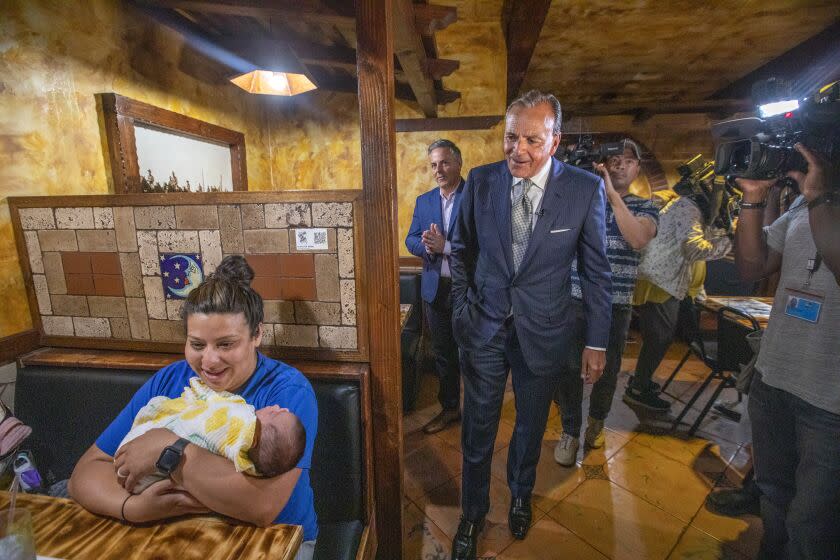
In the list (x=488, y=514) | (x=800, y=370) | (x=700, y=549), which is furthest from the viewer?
(x=488, y=514)

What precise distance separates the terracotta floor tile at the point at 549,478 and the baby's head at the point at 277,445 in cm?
174

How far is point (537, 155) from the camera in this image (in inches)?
62.8

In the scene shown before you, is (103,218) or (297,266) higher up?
(103,218)

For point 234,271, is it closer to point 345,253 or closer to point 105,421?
point 345,253

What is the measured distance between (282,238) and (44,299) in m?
1.28

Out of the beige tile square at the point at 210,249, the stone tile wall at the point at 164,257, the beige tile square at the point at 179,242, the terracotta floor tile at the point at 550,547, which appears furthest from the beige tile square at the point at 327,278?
the terracotta floor tile at the point at 550,547

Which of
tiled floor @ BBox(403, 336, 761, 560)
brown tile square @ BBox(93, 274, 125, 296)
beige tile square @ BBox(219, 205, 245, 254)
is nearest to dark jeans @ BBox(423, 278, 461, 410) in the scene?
tiled floor @ BBox(403, 336, 761, 560)

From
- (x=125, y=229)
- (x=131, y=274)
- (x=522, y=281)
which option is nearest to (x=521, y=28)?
(x=522, y=281)

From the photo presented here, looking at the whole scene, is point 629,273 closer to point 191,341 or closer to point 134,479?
point 191,341

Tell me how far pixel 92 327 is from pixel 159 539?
4.26 feet

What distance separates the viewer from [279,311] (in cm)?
155

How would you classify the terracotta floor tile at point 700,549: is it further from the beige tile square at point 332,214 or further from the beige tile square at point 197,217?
the beige tile square at point 197,217

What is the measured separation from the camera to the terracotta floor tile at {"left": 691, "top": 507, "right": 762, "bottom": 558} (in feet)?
6.02

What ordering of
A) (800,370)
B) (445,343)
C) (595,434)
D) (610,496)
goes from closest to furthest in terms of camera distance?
(800,370) → (610,496) → (595,434) → (445,343)
